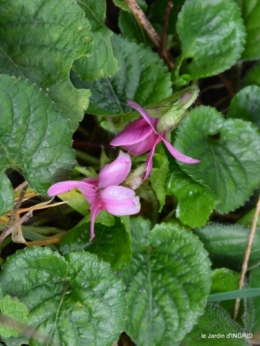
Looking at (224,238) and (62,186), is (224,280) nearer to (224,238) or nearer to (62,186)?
(224,238)

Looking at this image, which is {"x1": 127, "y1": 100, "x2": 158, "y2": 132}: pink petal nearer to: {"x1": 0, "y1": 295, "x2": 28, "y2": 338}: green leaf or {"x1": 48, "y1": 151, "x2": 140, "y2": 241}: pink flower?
{"x1": 48, "y1": 151, "x2": 140, "y2": 241}: pink flower

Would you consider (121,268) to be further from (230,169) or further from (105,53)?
(105,53)

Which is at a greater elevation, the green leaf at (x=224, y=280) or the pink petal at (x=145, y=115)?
the pink petal at (x=145, y=115)

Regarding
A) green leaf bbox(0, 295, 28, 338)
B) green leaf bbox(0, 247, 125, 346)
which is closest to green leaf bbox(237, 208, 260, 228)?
green leaf bbox(0, 247, 125, 346)

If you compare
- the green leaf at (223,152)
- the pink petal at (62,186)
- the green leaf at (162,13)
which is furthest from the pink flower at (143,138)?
the green leaf at (162,13)

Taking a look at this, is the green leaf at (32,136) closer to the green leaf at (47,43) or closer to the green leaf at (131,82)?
the green leaf at (47,43)

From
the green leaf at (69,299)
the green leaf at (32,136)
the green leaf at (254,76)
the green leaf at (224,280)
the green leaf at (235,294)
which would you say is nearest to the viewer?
the green leaf at (32,136)

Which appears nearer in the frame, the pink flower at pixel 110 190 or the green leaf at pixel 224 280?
the pink flower at pixel 110 190
